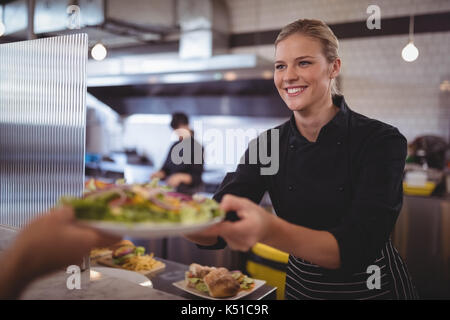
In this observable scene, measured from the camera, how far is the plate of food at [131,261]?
2137 mm

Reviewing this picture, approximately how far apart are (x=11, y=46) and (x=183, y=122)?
2.61 meters

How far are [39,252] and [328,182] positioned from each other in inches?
40.9

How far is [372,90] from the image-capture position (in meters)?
4.99

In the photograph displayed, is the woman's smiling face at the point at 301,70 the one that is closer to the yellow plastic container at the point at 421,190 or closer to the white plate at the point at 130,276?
the white plate at the point at 130,276

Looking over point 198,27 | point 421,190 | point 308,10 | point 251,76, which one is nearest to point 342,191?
point 421,190

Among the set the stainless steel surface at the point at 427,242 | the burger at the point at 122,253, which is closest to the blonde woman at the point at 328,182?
the burger at the point at 122,253

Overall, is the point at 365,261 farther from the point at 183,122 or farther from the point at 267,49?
the point at 267,49

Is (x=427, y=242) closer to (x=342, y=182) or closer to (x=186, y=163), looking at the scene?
(x=186, y=163)

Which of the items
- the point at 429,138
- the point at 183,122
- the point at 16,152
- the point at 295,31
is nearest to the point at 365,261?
the point at 295,31

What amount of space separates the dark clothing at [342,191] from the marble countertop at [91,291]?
1.20 feet

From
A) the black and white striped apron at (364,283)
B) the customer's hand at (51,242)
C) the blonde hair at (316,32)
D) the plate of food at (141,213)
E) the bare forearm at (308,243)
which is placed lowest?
the black and white striped apron at (364,283)

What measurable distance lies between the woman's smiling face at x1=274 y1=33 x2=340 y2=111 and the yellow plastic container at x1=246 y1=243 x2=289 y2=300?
3.84 ft

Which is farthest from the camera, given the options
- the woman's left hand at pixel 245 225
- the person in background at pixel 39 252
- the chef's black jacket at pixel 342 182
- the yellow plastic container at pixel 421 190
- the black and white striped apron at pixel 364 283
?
Answer: the yellow plastic container at pixel 421 190

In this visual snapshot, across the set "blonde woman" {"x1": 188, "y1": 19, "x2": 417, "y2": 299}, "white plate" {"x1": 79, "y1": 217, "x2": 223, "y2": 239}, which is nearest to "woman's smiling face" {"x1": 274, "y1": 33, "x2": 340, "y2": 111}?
"blonde woman" {"x1": 188, "y1": 19, "x2": 417, "y2": 299}
